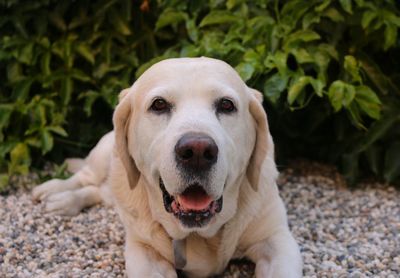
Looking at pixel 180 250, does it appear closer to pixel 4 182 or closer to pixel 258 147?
pixel 258 147

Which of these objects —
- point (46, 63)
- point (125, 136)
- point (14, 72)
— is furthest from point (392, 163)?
point (14, 72)

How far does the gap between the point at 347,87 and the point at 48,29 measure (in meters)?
2.62

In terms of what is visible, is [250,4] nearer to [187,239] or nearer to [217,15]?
[217,15]

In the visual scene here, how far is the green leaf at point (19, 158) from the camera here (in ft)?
16.4

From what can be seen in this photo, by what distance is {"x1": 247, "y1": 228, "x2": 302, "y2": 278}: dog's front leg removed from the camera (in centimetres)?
313

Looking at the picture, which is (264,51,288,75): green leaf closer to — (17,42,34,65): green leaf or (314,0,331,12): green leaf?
(314,0,331,12): green leaf

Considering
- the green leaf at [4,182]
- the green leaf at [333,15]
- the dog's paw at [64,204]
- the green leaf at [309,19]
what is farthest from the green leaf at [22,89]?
the green leaf at [333,15]

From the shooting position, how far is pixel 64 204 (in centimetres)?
436

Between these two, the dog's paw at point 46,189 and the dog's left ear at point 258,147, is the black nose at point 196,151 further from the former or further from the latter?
the dog's paw at point 46,189

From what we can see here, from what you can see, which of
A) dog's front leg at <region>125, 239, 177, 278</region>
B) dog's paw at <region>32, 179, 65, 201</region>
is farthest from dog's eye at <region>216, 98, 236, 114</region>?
dog's paw at <region>32, 179, 65, 201</region>

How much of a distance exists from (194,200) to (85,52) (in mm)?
2758

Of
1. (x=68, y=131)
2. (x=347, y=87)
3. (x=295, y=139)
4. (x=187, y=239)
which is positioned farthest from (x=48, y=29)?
(x=187, y=239)

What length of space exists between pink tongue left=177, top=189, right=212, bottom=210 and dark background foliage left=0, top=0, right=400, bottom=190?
1546 millimetres

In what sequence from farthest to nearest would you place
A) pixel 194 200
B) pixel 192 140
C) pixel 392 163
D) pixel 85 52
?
pixel 85 52 → pixel 392 163 → pixel 194 200 → pixel 192 140
